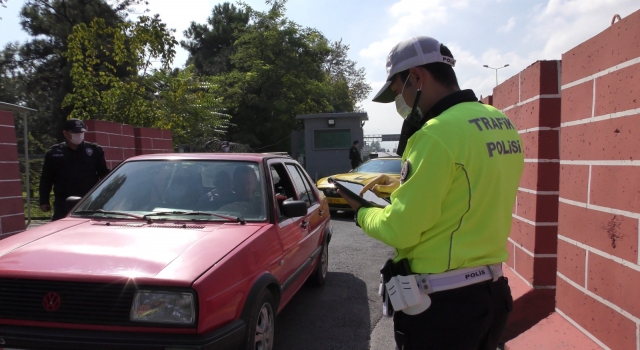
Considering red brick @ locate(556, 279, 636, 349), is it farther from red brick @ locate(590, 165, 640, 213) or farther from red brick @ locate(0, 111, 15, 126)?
red brick @ locate(0, 111, 15, 126)

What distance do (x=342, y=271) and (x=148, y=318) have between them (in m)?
3.97

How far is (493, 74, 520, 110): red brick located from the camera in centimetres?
367

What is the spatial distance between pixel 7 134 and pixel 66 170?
2.81 feet

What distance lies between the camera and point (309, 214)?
4.87 m

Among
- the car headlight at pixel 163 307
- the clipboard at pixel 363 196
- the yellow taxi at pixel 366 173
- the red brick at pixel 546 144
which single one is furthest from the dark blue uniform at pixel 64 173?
the yellow taxi at pixel 366 173

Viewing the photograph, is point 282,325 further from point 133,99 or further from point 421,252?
point 133,99

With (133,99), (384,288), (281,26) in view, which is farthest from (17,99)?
(384,288)

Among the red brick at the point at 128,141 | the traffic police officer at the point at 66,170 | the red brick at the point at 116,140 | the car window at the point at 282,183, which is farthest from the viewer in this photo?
the red brick at the point at 128,141

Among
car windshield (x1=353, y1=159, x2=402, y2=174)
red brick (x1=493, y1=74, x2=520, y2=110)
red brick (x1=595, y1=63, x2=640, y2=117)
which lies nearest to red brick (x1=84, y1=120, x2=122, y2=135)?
car windshield (x1=353, y1=159, x2=402, y2=174)

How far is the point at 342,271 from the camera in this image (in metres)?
6.27

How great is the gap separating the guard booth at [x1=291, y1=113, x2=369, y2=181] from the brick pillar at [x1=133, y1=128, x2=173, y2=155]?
373 inches

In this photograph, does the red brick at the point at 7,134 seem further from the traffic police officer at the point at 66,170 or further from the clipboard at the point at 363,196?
the clipboard at the point at 363,196

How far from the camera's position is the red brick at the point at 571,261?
8.24ft

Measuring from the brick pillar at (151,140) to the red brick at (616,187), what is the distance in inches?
316
